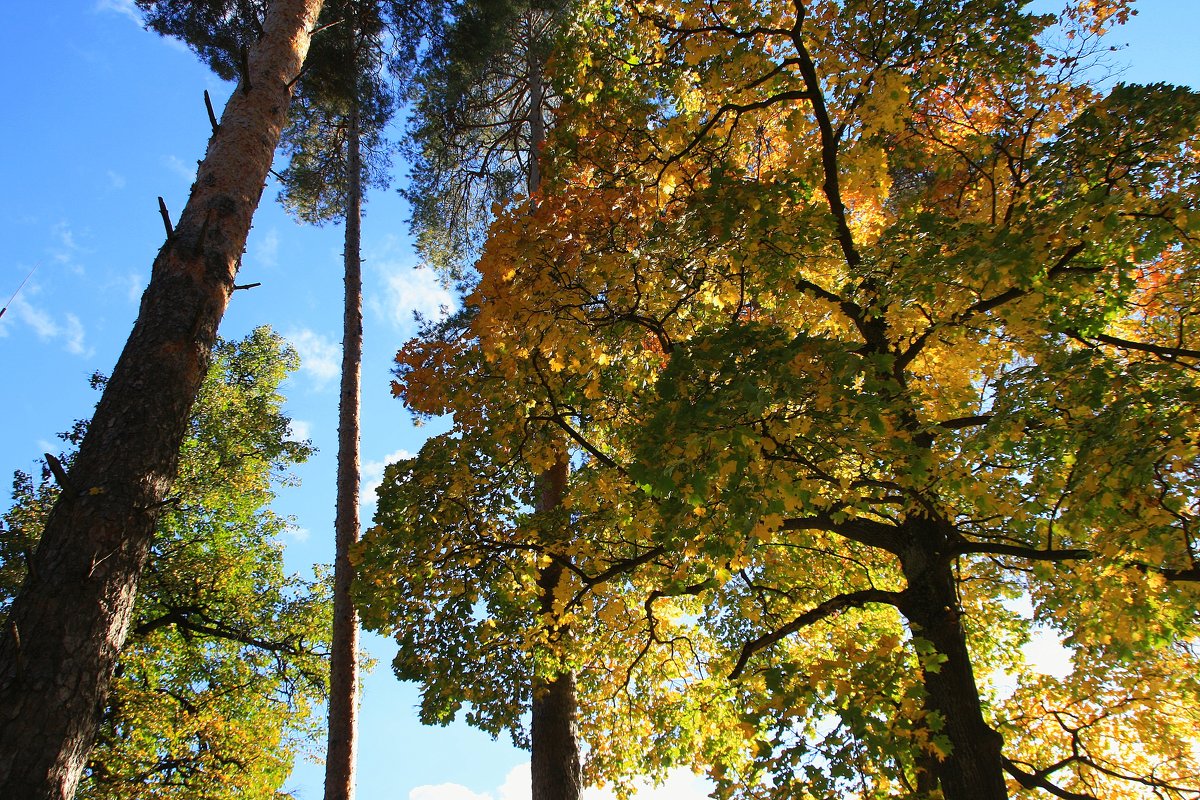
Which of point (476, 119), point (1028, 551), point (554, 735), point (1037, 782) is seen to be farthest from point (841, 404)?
point (476, 119)

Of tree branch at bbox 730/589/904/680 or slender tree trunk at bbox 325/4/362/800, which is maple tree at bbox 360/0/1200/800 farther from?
slender tree trunk at bbox 325/4/362/800

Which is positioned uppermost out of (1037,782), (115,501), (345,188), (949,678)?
(345,188)

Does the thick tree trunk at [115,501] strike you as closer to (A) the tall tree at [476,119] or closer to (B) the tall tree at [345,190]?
(B) the tall tree at [345,190]

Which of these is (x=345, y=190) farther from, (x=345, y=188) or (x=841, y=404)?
(x=841, y=404)

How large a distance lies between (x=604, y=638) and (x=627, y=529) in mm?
2121

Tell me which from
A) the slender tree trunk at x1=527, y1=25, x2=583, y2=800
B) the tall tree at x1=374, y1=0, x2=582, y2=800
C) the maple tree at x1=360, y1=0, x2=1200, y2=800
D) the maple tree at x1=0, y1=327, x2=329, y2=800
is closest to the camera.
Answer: the maple tree at x1=360, y1=0, x2=1200, y2=800

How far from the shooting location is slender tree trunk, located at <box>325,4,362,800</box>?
7973mm

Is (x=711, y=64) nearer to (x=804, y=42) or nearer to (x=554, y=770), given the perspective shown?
(x=804, y=42)

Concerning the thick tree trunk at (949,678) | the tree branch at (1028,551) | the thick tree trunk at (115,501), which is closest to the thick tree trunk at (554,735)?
the thick tree trunk at (949,678)

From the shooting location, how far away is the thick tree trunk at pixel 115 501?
3195mm

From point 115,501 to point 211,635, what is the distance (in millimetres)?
9370

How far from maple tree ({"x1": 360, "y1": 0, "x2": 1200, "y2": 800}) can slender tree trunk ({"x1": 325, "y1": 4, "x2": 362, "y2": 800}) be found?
2.36 m

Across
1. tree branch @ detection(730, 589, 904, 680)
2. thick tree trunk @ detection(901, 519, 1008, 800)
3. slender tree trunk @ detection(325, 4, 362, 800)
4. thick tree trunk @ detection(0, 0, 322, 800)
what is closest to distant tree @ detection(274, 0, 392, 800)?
slender tree trunk @ detection(325, 4, 362, 800)

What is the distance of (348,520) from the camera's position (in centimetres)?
932
